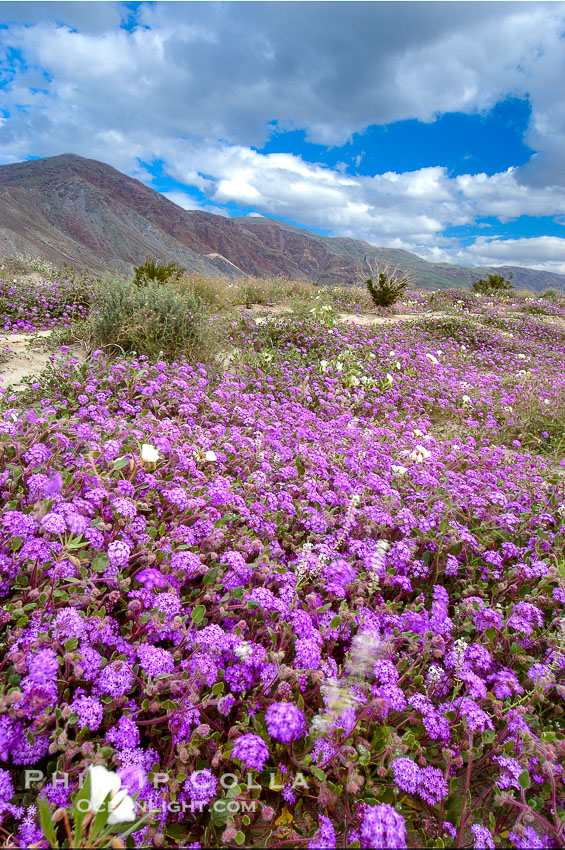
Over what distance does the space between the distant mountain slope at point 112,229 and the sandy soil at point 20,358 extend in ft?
119

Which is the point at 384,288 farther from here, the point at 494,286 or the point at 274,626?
the point at 494,286

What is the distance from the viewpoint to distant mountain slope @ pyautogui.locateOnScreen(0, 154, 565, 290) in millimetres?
84750

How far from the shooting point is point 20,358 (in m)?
6.59

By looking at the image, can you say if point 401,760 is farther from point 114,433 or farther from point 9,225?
point 9,225

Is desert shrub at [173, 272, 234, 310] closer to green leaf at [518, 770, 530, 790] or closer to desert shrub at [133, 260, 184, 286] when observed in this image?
desert shrub at [133, 260, 184, 286]

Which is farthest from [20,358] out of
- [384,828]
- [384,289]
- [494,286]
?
[494,286]

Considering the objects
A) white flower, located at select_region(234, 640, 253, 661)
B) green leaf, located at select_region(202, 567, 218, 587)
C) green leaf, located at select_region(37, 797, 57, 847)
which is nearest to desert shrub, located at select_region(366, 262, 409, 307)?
green leaf, located at select_region(202, 567, 218, 587)

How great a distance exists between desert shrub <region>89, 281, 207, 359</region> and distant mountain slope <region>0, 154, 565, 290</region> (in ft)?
121

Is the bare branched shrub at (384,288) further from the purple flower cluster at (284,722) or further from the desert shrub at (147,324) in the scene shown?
the purple flower cluster at (284,722)

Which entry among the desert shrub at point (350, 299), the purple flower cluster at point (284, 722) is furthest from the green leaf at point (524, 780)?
the desert shrub at point (350, 299)

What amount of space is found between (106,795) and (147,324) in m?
6.02

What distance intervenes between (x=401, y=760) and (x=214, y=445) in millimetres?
2754

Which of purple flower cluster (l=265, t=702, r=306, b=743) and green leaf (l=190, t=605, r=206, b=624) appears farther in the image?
green leaf (l=190, t=605, r=206, b=624)

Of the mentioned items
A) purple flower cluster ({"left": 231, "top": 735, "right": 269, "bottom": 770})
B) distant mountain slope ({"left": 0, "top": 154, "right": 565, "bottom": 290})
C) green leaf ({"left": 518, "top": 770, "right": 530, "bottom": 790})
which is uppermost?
distant mountain slope ({"left": 0, "top": 154, "right": 565, "bottom": 290})
